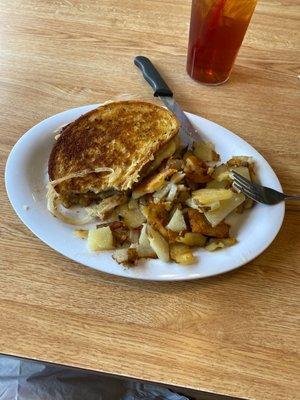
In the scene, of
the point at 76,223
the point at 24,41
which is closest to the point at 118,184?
the point at 76,223

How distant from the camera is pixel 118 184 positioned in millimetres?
834

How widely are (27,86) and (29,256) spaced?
495 mm

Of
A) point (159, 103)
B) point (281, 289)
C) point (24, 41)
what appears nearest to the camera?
point (281, 289)

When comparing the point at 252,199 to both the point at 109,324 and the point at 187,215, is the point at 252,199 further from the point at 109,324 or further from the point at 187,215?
the point at 109,324

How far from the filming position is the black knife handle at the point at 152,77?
1.10 metres

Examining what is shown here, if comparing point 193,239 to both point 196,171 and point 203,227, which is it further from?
point 196,171

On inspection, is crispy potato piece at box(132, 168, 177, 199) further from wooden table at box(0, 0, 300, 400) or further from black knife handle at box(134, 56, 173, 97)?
black knife handle at box(134, 56, 173, 97)

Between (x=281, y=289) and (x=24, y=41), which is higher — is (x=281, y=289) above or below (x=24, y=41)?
below

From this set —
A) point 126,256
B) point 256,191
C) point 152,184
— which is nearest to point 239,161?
point 256,191

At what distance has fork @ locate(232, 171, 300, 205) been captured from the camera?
2.74 ft

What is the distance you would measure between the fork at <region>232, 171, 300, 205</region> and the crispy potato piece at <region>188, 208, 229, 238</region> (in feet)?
0.27

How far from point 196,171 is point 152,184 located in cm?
8

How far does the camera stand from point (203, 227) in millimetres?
776

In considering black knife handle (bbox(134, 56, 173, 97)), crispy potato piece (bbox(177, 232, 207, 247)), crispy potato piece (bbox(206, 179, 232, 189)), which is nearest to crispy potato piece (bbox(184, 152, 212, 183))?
crispy potato piece (bbox(206, 179, 232, 189))
